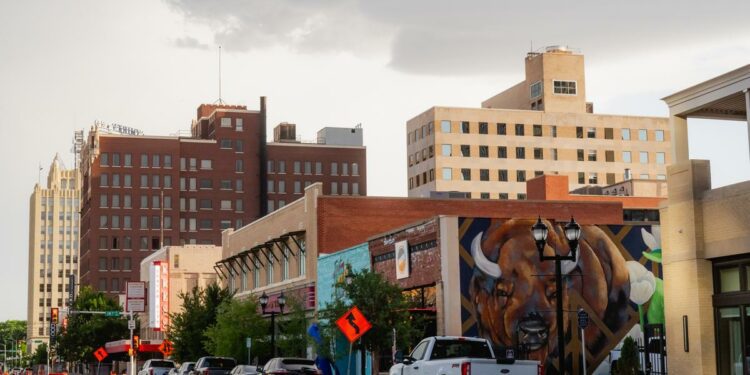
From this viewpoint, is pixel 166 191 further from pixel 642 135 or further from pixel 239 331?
pixel 239 331

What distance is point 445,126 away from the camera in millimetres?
137875

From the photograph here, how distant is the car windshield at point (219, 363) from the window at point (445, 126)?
281 feet


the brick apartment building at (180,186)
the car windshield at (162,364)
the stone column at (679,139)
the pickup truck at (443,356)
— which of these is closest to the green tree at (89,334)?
the brick apartment building at (180,186)

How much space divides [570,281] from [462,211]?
18216 millimetres

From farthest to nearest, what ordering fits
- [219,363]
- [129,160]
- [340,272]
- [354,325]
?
1. [129,160]
2. [340,272]
3. [219,363]
4. [354,325]

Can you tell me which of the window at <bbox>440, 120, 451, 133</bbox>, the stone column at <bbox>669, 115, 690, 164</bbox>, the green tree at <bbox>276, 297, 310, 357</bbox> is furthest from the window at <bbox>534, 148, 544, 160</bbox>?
the stone column at <bbox>669, 115, 690, 164</bbox>

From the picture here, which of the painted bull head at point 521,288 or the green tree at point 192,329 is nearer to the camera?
the painted bull head at point 521,288

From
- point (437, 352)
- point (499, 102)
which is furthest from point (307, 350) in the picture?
point (499, 102)

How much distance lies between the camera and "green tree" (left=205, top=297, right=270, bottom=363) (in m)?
63.3

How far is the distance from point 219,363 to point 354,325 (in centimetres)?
1605

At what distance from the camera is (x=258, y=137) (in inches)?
7116

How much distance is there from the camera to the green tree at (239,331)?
63344mm

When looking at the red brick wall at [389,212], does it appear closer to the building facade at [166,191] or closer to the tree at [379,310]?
the tree at [379,310]

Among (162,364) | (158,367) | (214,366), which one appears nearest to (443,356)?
(214,366)
